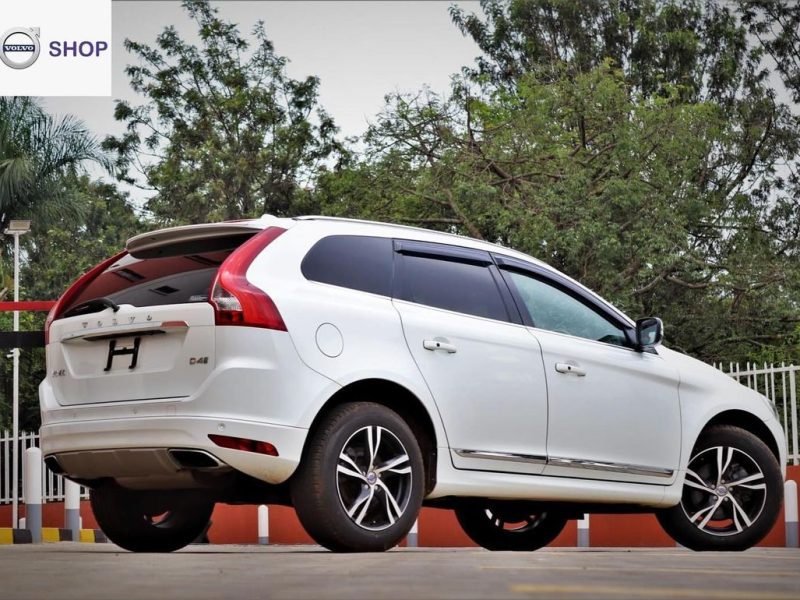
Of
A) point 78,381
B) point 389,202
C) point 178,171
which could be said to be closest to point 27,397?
point 178,171

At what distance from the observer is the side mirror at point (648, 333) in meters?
8.50

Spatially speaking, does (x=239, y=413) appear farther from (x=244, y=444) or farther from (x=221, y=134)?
(x=221, y=134)

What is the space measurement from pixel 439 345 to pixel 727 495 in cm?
265

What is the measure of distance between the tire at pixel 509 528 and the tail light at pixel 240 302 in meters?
3.10

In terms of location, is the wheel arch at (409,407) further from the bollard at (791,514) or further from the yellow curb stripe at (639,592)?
the bollard at (791,514)

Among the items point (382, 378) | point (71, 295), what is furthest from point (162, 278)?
point (382, 378)

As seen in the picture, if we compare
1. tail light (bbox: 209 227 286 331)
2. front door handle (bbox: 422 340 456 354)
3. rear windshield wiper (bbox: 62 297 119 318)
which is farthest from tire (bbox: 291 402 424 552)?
rear windshield wiper (bbox: 62 297 119 318)

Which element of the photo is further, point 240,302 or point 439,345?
point 439,345

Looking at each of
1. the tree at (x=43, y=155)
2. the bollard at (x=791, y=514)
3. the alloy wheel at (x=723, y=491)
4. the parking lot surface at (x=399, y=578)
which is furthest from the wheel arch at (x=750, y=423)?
the tree at (x=43, y=155)

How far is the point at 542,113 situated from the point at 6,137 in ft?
34.9

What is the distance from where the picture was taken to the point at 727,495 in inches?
343

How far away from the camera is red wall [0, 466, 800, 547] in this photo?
14.1 metres

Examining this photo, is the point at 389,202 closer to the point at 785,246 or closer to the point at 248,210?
the point at 248,210

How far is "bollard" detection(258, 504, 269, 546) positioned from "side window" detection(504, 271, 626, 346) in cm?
860
